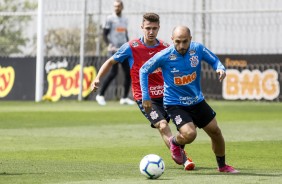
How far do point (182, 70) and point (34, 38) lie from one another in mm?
17357

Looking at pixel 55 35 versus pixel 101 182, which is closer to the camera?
pixel 101 182

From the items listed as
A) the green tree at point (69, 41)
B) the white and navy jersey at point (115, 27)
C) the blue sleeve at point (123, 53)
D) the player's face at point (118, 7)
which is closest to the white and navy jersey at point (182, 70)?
the blue sleeve at point (123, 53)

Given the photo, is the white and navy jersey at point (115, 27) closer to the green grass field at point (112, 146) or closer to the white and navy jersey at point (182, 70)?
the green grass field at point (112, 146)

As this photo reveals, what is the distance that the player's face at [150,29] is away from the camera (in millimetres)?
11424

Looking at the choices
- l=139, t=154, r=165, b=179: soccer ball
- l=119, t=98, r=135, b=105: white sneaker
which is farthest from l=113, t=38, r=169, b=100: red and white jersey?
l=119, t=98, r=135, b=105: white sneaker

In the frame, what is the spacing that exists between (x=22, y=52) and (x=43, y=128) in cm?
1215

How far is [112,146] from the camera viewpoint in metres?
13.3

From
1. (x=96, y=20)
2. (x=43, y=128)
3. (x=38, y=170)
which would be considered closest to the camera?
(x=38, y=170)

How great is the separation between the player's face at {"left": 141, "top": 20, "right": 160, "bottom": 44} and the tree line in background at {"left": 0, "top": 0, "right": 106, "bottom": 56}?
48.6 ft

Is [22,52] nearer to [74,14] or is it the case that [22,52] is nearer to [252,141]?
[74,14]

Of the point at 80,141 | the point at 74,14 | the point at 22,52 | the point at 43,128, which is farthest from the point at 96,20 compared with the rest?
the point at 80,141

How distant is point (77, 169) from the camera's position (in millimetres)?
10336

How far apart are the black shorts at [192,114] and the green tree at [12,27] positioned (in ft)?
58.6

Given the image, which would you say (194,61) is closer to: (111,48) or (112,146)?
(112,146)
